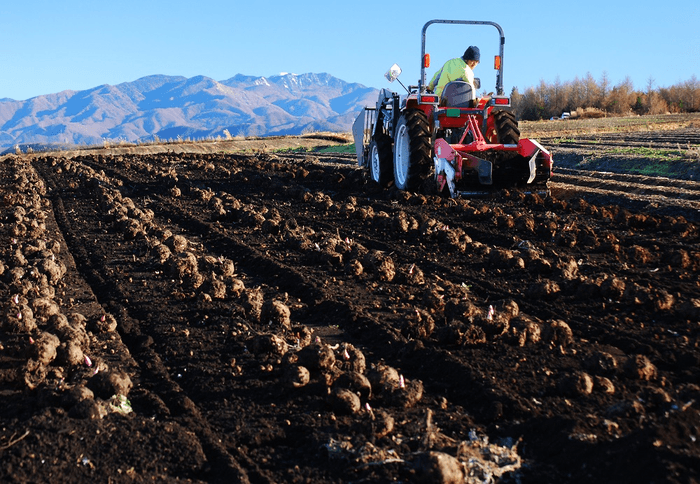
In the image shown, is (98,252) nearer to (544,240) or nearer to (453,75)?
(544,240)

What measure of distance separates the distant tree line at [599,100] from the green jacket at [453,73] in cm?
4384

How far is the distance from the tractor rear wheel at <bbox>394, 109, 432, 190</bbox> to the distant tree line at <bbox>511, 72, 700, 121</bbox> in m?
44.4

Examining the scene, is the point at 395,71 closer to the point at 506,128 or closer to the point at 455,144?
the point at 455,144

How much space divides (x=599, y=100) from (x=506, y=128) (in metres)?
48.3

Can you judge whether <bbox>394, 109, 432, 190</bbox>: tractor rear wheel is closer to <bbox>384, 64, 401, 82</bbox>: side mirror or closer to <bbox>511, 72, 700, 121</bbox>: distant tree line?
<bbox>384, 64, 401, 82</bbox>: side mirror

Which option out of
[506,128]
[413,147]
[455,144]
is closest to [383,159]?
[413,147]

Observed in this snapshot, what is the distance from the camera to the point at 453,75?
10555 millimetres

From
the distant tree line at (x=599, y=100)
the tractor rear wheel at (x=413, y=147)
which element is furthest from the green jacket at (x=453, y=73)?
the distant tree line at (x=599, y=100)

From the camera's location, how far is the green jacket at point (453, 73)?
10.4m

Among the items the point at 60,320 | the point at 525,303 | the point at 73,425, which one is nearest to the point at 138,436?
the point at 73,425

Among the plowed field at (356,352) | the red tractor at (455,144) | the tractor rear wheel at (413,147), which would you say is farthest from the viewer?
the tractor rear wheel at (413,147)

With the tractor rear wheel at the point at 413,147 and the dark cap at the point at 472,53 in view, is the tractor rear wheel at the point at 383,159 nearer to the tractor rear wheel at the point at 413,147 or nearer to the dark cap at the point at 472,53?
the tractor rear wheel at the point at 413,147

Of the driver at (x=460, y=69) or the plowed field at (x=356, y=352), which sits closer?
the plowed field at (x=356, y=352)

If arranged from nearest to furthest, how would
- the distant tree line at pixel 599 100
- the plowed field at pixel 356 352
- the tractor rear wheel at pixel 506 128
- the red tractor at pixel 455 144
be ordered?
the plowed field at pixel 356 352 < the red tractor at pixel 455 144 < the tractor rear wheel at pixel 506 128 < the distant tree line at pixel 599 100
